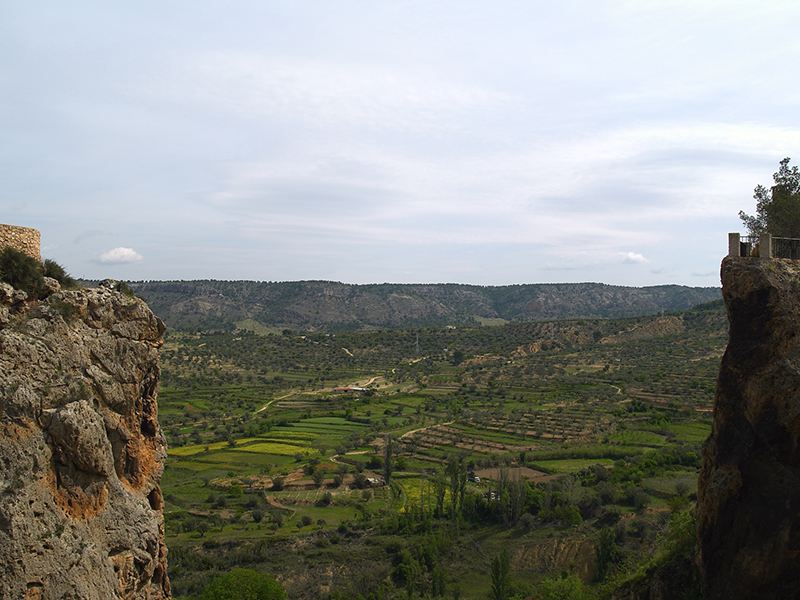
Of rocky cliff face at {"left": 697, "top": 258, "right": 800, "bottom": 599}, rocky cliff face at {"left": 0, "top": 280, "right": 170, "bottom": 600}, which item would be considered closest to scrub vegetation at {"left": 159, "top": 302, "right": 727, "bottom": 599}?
rocky cliff face at {"left": 697, "top": 258, "right": 800, "bottom": 599}

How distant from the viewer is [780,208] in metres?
18.0

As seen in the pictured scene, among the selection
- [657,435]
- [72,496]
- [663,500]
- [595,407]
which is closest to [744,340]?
[72,496]

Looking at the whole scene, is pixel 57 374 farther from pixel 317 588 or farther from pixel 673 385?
pixel 673 385

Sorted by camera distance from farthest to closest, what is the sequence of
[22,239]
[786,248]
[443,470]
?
[443,470]
[786,248]
[22,239]

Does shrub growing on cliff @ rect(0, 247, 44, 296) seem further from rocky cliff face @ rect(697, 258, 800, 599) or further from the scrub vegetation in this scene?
the scrub vegetation

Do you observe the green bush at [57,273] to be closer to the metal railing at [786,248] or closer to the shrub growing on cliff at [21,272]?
the shrub growing on cliff at [21,272]

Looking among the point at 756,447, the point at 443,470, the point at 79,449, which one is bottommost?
the point at 443,470

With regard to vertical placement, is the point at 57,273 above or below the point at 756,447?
above

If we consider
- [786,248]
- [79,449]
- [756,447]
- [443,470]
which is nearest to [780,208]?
[786,248]

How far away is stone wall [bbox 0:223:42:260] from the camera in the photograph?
14.1 m

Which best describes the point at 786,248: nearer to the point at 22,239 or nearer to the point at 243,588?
the point at 22,239

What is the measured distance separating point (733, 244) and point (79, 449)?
55.6ft

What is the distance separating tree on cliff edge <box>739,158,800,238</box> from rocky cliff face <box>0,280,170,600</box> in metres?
19.0

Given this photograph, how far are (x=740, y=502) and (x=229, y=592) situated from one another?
81.2 feet
